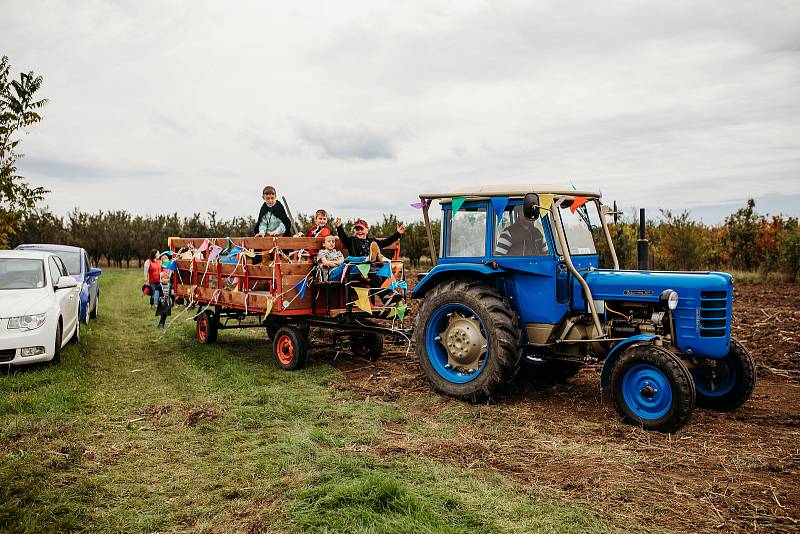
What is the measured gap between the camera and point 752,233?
68.6 feet

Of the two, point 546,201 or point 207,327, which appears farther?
point 207,327

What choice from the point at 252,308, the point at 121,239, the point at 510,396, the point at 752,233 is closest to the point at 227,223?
the point at 121,239

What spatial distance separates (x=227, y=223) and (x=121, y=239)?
6543 millimetres

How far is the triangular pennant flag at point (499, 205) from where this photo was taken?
6680 mm

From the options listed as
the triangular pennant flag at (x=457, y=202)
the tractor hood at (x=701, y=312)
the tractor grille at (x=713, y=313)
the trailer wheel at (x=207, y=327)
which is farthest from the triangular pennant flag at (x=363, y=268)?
the tractor grille at (x=713, y=313)

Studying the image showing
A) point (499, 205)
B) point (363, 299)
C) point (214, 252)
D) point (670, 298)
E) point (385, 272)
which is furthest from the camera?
point (214, 252)

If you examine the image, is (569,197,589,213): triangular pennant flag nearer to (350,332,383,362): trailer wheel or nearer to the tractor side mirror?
the tractor side mirror

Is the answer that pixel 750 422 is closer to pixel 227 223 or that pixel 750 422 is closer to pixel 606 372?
pixel 606 372

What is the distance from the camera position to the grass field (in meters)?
3.91

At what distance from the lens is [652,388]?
18.4 ft

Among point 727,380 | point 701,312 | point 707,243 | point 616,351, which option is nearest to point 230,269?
point 616,351

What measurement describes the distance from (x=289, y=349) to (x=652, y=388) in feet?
15.7

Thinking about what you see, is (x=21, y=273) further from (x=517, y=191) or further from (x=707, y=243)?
(x=707, y=243)

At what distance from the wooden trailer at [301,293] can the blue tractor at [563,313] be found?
1.22 m
